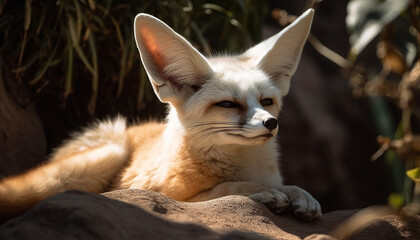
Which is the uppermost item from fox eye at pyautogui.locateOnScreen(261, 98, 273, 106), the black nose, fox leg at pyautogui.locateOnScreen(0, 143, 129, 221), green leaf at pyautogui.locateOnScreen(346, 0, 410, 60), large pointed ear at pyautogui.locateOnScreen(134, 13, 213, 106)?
green leaf at pyautogui.locateOnScreen(346, 0, 410, 60)

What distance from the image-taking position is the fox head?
8.59 ft

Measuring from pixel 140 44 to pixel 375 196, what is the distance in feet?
16.2

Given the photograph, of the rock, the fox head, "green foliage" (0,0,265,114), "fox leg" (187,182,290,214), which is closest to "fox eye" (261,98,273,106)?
the fox head

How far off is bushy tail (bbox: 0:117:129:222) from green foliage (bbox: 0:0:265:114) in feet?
1.49

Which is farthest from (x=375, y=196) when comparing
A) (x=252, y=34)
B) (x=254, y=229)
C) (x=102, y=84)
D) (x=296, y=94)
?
(x=254, y=229)

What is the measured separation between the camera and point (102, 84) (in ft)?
14.0

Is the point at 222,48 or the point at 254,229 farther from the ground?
the point at 222,48

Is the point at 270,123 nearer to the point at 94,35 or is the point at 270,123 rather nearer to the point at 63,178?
the point at 63,178

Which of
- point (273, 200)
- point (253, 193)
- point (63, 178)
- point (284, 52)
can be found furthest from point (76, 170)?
point (284, 52)

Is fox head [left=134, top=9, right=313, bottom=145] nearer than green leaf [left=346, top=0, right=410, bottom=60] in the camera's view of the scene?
No

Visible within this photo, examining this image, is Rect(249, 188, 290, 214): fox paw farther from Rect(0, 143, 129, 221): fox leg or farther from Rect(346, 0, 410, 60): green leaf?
Rect(346, 0, 410, 60): green leaf

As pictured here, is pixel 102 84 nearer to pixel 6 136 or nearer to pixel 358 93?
pixel 6 136

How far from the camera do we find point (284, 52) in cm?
307

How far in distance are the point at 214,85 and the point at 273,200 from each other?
72 centimetres
